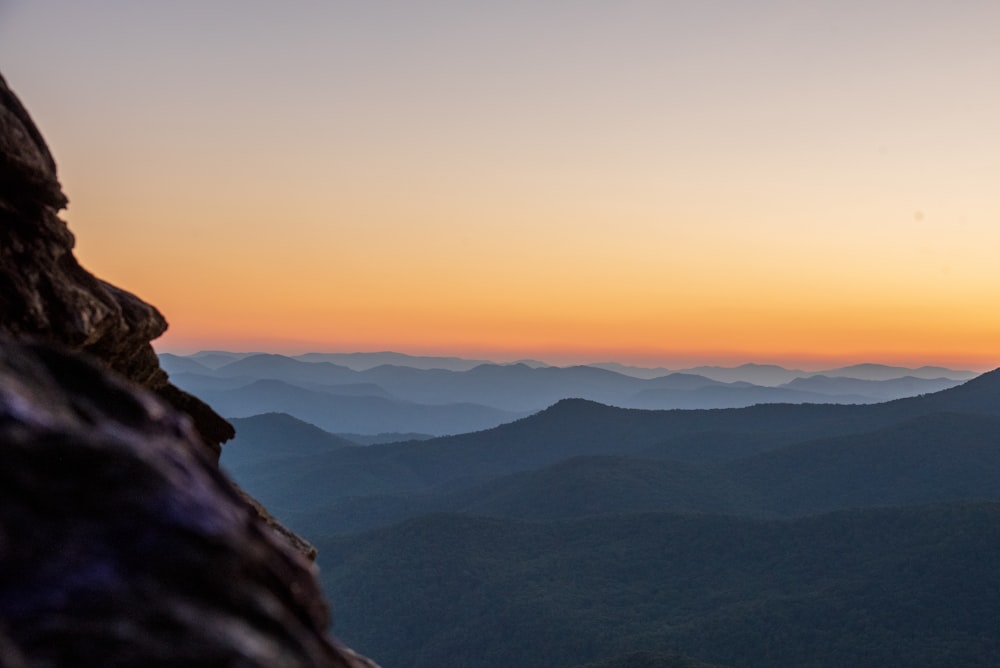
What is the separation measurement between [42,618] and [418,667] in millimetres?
157569

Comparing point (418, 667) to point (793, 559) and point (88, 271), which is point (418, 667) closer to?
point (793, 559)

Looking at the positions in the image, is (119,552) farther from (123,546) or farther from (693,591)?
(693,591)

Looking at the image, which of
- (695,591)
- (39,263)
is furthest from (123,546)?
(695,591)

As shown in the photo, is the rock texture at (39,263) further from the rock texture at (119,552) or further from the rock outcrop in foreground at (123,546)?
the rock texture at (119,552)

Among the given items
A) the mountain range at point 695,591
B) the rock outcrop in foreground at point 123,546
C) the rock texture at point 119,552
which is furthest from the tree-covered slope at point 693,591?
the rock texture at point 119,552

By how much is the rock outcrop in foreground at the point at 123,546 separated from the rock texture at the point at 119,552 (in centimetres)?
1

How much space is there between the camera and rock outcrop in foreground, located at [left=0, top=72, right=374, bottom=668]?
273 inches

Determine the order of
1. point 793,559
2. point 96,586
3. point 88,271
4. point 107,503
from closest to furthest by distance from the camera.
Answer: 1. point 96,586
2. point 107,503
3. point 88,271
4. point 793,559

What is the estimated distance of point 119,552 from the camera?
7609mm

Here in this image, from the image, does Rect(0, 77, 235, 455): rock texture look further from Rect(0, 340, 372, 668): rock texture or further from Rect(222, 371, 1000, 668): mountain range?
Rect(222, 371, 1000, 668): mountain range

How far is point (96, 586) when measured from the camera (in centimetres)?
725

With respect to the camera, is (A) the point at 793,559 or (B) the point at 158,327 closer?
(B) the point at 158,327

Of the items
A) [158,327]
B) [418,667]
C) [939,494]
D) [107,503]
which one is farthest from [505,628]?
[107,503]

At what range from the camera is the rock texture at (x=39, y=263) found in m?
17.0
